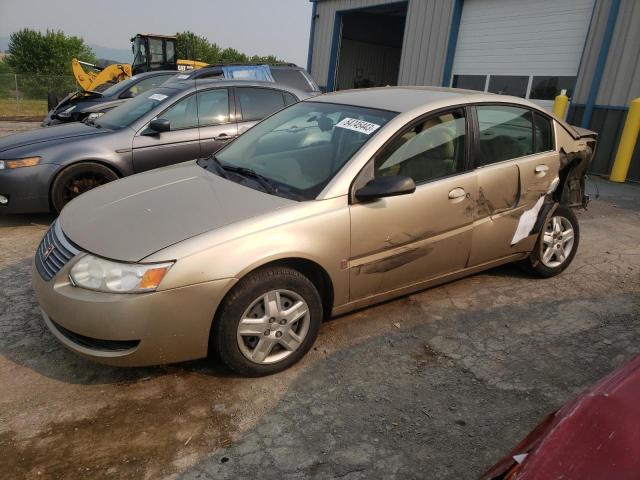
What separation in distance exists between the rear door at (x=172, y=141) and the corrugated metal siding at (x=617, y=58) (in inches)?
325

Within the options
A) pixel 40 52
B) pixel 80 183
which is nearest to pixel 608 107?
pixel 80 183

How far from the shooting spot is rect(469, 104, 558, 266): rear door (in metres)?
3.59

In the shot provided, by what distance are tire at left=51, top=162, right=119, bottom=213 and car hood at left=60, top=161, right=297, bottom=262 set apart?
1.97 m

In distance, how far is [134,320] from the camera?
8.10ft

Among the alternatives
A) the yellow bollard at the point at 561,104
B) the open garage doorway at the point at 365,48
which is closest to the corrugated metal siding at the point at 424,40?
the open garage doorway at the point at 365,48

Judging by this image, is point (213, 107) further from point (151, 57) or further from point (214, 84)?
point (151, 57)

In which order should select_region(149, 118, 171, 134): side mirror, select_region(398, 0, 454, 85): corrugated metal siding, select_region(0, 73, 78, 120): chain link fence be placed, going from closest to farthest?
1. select_region(149, 118, 171, 134): side mirror
2. select_region(398, 0, 454, 85): corrugated metal siding
3. select_region(0, 73, 78, 120): chain link fence

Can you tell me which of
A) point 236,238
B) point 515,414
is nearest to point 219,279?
point 236,238

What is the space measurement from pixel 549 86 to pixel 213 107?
8428 mm

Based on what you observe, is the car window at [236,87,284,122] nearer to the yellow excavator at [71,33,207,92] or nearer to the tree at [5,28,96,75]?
the yellow excavator at [71,33,207,92]

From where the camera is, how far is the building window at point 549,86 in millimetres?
10630

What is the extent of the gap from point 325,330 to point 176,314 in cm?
120

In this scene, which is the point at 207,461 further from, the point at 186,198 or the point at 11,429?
the point at 186,198

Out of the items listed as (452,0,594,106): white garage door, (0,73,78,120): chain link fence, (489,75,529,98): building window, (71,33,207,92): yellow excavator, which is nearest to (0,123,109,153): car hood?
(452,0,594,106): white garage door
